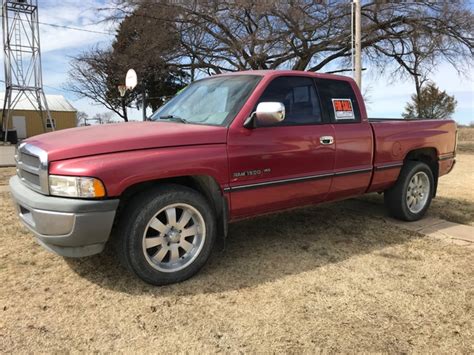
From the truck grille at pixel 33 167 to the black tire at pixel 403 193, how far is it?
13.4ft

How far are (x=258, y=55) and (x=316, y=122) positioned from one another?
14.1 meters

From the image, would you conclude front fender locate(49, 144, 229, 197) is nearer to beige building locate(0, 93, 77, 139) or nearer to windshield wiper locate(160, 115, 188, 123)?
windshield wiper locate(160, 115, 188, 123)

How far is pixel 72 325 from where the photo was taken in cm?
288

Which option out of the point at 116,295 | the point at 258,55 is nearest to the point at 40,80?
the point at 258,55

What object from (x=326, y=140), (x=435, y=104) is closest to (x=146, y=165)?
(x=326, y=140)

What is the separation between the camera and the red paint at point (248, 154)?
3.11m

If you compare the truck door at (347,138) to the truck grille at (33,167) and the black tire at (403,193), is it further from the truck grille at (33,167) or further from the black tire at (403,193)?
the truck grille at (33,167)

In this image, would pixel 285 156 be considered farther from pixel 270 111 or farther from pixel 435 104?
pixel 435 104

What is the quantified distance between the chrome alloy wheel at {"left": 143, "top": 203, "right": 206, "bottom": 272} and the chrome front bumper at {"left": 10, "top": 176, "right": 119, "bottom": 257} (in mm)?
357

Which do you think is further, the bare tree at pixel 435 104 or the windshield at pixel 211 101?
the bare tree at pixel 435 104

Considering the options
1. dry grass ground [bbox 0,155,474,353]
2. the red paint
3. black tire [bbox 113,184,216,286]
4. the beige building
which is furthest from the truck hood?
the beige building

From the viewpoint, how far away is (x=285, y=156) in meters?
3.98

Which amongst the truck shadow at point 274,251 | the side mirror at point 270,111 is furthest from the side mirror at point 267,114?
the truck shadow at point 274,251

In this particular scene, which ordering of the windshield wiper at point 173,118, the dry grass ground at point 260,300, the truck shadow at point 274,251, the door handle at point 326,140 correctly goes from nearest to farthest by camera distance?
the dry grass ground at point 260,300, the truck shadow at point 274,251, the windshield wiper at point 173,118, the door handle at point 326,140
